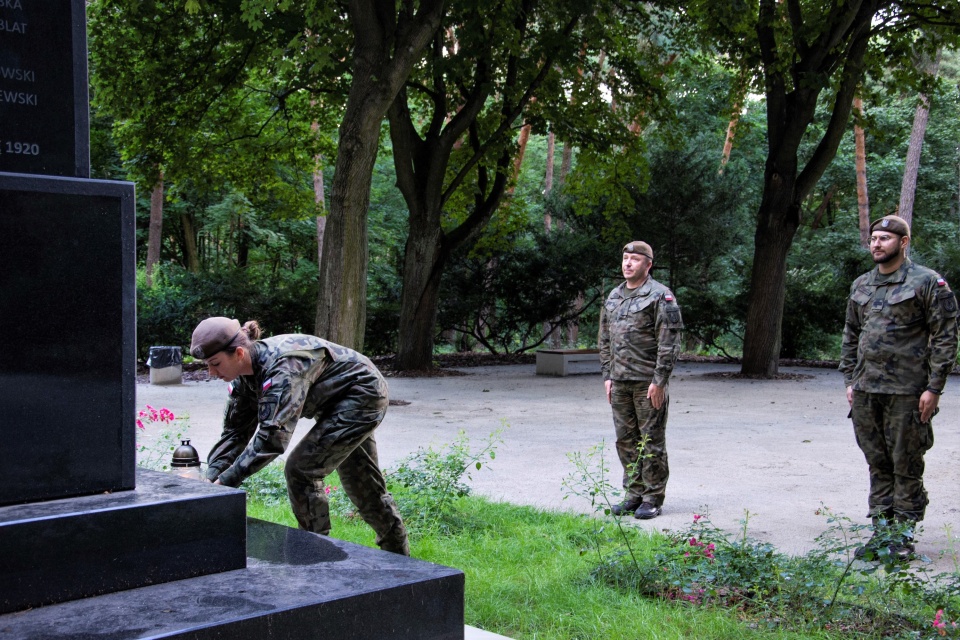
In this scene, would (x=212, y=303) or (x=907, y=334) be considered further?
(x=212, y=303)

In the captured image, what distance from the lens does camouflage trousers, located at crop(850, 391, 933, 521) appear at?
19.4 ft

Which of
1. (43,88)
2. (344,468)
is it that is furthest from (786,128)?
(43,88)

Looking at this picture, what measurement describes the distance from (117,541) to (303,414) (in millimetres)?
1668

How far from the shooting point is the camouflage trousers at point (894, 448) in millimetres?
5898

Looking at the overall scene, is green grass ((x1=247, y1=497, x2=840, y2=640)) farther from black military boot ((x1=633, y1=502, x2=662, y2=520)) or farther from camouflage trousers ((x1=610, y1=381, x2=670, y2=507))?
camouflage trousers ((x1=610, y1=381, x2=670, y2=507))


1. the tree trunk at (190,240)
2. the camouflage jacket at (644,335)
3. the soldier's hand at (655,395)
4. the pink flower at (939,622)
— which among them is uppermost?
the tree trunk at (190,240)

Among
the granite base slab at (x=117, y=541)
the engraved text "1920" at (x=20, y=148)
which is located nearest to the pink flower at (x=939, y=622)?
the granite base slab at (x=117, y=541)

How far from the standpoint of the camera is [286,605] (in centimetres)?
321

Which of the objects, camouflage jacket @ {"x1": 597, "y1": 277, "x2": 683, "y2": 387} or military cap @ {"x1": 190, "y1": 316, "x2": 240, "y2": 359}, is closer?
military cap @ {"x1": 190, "y1": 316, "x2": 240, "y2": 359}

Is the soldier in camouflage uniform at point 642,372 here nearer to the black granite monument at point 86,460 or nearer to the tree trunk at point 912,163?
the black granite monument at point 86,460

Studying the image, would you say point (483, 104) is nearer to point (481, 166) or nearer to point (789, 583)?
point (481, 166)

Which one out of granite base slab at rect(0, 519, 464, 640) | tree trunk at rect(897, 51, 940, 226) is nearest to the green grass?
granite base slab at rect(0, 519, 464, 640)

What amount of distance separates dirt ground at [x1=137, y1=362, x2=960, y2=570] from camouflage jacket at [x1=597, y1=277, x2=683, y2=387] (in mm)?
1159

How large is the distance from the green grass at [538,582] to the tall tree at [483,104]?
32.5ft
